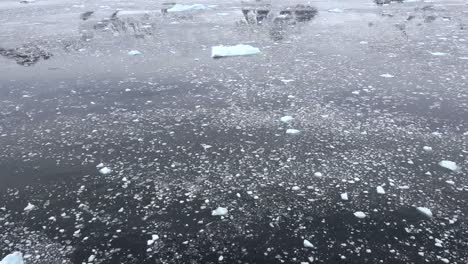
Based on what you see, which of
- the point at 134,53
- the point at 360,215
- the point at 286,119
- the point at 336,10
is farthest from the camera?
the point at 336,10

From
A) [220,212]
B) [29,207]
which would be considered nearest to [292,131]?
[220,212]

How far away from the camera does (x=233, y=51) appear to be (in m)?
8.79

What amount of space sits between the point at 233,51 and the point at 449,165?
539 centimetres

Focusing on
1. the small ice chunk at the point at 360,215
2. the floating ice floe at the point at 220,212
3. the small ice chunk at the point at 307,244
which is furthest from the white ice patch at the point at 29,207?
the small ice chunk at the point at 360,215

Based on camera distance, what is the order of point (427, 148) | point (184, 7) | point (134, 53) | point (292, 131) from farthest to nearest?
point (184, 7), point (134, 53), point (292, 131), point (427, 148)

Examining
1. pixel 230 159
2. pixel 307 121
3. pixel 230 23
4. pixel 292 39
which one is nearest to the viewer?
pixel 230 159

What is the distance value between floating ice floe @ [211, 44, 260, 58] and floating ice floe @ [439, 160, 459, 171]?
5038 mm

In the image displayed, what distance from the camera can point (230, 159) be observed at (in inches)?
192

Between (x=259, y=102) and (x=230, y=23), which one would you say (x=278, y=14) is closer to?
(x=230, y=23)

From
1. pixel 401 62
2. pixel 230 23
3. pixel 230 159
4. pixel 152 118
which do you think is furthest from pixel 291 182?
pixel 230 23

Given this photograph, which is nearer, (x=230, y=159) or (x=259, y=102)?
(x=230, y=159)

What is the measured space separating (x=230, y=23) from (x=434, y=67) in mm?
5884

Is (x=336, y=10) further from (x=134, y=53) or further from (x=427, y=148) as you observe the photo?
(x=427, y=148)

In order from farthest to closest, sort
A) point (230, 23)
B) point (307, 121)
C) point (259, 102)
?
1. point (230, 23)
2. point (259, 102)
3. point (307, 121)
